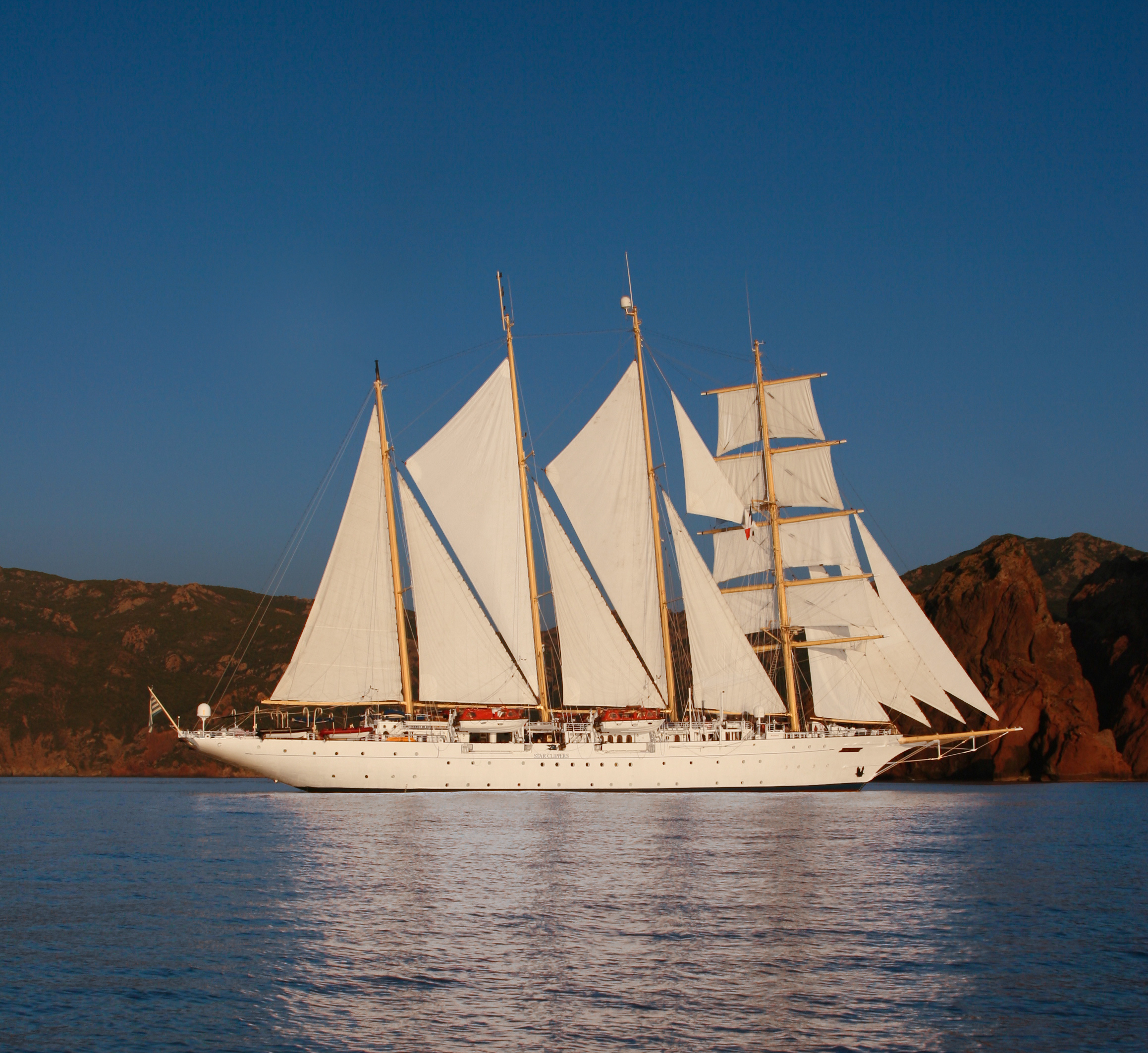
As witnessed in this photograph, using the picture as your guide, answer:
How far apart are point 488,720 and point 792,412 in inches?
1117

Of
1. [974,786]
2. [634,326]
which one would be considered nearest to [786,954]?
[634,326]

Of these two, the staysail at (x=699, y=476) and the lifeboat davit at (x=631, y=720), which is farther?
the staysail at (x=699, y=476)

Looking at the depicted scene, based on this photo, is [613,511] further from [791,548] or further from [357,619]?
[357,619]

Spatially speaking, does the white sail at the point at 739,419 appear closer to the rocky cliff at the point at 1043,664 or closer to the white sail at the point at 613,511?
the white sail at the point at 613,511

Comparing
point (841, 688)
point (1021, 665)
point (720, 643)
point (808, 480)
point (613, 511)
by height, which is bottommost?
point (841, 688)

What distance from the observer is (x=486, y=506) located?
62500 millimetres

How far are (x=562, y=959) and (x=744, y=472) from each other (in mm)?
55576

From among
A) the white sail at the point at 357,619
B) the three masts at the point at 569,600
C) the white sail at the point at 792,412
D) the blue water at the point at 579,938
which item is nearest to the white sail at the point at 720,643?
the three masts at the point at 569,600

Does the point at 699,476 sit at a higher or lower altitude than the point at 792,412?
lower

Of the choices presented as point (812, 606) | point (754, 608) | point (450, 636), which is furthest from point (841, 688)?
point (450, 636)

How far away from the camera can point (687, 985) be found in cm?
Result: 1764

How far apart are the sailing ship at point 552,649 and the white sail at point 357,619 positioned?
0.31ft

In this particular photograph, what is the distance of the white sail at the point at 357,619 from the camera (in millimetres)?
60438

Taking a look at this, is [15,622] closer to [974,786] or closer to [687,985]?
[974,786]
